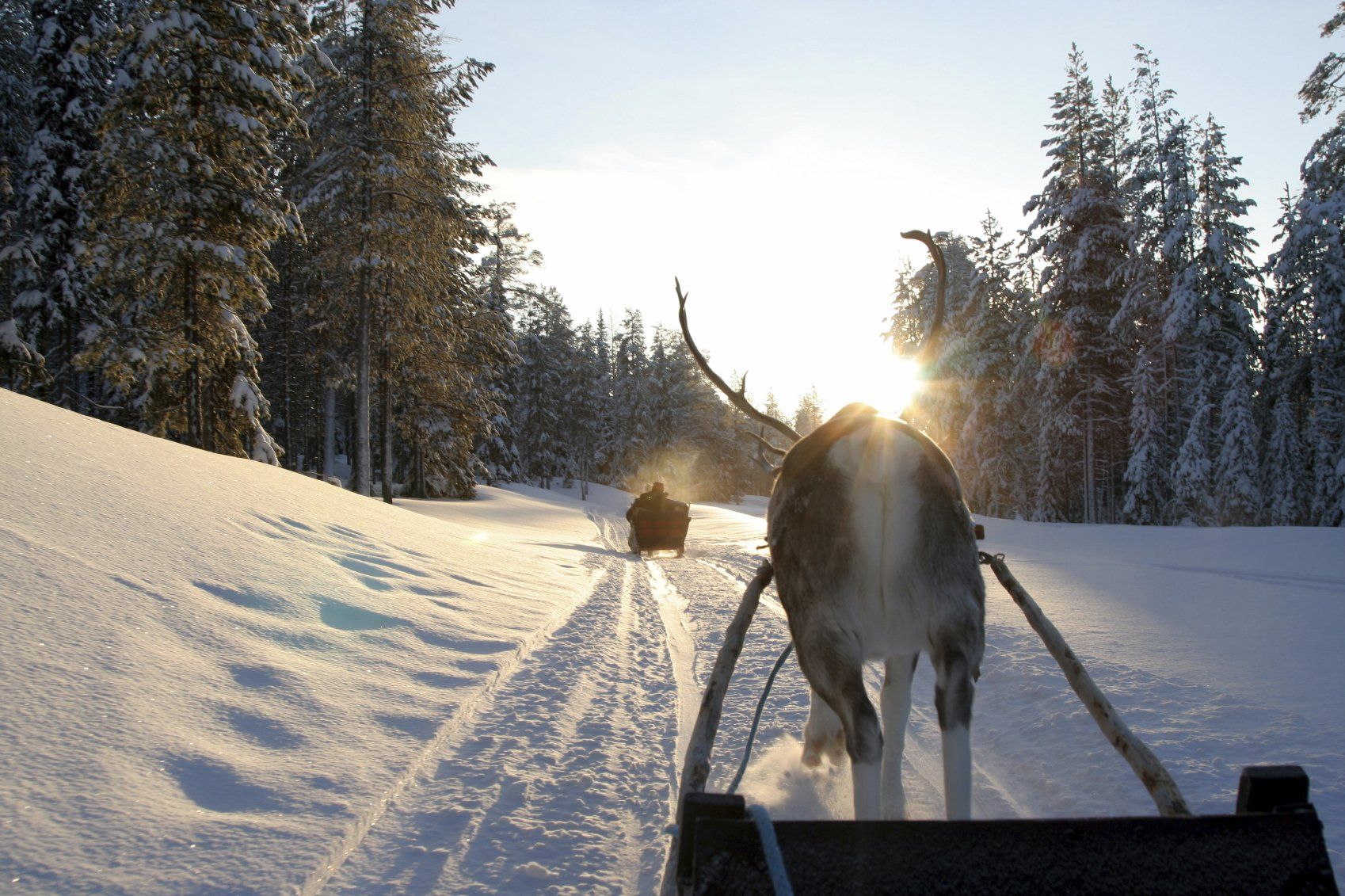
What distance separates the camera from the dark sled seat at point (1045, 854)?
139cm

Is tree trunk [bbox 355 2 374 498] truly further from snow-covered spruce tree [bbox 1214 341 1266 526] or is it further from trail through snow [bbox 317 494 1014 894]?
snow-covered spruce tree [bbox 1214 341 1266 526]

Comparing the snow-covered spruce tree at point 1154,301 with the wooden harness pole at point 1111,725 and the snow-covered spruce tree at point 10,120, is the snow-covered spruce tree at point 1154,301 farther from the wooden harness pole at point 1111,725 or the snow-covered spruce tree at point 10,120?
the snow-covered spruce tree at point 10,120

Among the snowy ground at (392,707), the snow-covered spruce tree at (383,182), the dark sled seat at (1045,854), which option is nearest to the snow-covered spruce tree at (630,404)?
the snow-covered spruce tree at (383,182)

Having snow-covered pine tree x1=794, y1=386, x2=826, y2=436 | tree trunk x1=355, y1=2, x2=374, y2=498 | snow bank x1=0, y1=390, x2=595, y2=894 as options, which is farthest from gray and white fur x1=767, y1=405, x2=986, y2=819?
snow-covered pine tree x1=794, y1=386, x2=826, y2=436

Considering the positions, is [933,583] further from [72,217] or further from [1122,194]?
[1122,194]

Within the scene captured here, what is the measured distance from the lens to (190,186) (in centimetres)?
1444

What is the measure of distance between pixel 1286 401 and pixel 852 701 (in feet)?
108

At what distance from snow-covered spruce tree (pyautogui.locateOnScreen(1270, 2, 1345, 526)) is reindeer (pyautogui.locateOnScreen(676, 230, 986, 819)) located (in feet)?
84.4

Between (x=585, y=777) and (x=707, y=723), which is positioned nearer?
(x=707, y=723)

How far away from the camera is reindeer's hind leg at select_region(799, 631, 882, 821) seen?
206 cm

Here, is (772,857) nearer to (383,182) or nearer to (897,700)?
(897,700)

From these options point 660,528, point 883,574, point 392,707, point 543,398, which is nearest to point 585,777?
point 392,707

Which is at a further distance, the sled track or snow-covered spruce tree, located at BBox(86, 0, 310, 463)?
snow-covered spruce tree, located at BBox(86, 0, 310, 463)

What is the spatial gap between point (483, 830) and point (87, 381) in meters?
39.1
